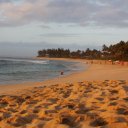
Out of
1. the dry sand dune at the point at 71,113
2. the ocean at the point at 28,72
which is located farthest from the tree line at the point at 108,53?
the dry sand dune at the point at 71,113

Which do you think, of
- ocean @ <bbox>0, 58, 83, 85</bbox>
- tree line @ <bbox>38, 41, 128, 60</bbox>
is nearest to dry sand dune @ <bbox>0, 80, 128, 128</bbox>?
ocean @ <bbox>0, 58, 83, 85</bbox>

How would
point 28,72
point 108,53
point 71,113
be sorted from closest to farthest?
point 71,113, point 28,72, point 108,53

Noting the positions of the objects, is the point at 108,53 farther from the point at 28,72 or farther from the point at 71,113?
the point at 71,113

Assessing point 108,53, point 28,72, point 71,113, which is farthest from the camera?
point 108,53

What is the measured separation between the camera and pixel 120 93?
801 cm

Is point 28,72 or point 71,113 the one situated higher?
point 71,113

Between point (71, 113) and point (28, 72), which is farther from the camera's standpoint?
point (28, 72)

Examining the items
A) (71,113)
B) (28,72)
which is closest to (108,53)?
(28,72)

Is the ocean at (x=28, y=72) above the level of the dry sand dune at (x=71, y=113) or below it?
below

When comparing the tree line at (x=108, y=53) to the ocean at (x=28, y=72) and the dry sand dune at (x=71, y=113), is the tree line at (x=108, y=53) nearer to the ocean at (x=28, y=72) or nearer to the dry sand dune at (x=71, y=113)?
A: the ocean at (x=28, y=72)

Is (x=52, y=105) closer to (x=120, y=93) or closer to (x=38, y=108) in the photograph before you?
(x=38, y=108)

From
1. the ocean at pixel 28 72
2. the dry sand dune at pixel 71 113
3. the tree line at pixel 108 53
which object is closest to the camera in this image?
the dry sand dune at pixel 71 113

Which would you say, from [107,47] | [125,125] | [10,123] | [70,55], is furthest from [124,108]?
[70,55]

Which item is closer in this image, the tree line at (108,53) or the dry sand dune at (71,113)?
the dry sand dune at (71,113)
